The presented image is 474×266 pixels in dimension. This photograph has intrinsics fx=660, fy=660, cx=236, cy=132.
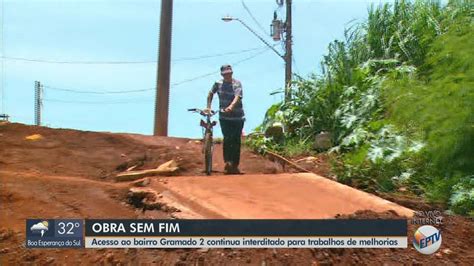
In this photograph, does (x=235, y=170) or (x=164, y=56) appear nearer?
(x=235, y=170)

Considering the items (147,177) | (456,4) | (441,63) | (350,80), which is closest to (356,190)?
(441,63)

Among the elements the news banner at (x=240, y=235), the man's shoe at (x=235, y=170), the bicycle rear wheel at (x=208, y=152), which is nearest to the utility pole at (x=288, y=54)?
the bicycle rear wheel at (x=208, y=152)

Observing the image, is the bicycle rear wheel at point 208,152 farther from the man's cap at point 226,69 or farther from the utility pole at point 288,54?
the utility pole at point 288,54

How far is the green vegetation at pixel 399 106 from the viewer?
14.7ft

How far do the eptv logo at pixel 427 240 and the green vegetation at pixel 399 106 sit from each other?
1.13 feet

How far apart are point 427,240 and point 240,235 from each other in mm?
1145

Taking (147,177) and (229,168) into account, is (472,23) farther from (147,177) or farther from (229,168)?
(147,177)

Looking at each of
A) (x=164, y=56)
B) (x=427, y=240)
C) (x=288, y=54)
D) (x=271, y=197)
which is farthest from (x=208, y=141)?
(x=427, y=240)

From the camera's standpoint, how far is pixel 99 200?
4477 millimetres

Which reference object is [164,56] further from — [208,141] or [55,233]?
[55,233]

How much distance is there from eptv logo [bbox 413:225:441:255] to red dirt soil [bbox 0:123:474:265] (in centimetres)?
4

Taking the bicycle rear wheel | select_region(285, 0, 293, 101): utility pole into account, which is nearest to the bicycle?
the bicycle rear wheel

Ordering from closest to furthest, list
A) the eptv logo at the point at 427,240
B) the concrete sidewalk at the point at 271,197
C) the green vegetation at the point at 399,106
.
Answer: the eptv logo at the point at 427,240 → the concrete sidewalk at the point at 271,197 → the green vegetation at the point at 399,106

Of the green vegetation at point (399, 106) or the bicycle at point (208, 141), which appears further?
the bicycle at point (208, 141)
